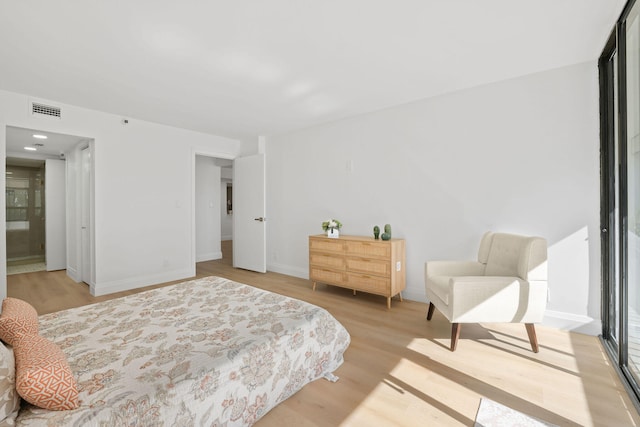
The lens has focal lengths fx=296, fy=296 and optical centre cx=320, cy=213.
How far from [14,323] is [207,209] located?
528 cm

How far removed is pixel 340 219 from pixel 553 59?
9.37 feet

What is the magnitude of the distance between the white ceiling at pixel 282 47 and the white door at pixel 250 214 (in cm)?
170

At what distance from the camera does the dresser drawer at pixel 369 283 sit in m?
3.42

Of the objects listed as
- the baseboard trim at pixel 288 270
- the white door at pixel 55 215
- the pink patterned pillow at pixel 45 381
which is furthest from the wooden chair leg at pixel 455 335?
the white door at pixel 55 215

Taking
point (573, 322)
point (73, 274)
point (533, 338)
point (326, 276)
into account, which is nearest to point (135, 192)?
point (73, 274)

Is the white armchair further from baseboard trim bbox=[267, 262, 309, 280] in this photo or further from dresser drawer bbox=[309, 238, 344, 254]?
baseboard trim bbox=[267, 262, 309, 280]

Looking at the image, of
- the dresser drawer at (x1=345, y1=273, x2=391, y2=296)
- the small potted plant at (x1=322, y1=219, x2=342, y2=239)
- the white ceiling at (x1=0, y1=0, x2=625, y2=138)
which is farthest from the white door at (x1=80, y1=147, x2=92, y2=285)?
the dresser drawer at (x1=345, y1=273, x2=391, y2=296)

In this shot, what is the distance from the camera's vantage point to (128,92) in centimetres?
325

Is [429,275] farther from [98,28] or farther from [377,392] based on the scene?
[98,28]

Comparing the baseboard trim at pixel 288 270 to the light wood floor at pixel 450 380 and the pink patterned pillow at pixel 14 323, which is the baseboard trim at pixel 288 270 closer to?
the light wood floor at pixel 450 380

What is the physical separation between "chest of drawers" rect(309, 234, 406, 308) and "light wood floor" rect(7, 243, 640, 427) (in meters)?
0.43

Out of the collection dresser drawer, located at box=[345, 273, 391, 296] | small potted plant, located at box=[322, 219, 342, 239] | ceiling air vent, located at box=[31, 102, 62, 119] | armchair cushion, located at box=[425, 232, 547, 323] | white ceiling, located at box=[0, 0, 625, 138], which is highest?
white ceiling, located at box=[0, 0, 625, 138]

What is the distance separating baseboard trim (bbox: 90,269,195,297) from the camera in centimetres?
391

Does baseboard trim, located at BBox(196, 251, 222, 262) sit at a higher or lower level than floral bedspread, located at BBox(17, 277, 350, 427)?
lower
